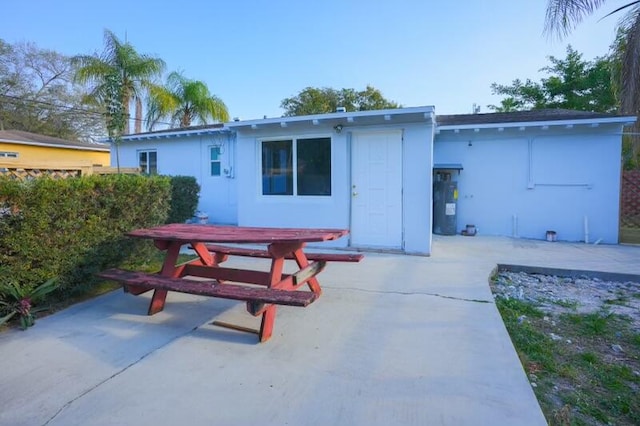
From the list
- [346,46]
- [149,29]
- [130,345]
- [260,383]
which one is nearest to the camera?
[260,383]

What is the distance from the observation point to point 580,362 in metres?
2.83

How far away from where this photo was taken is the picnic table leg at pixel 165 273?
372cm

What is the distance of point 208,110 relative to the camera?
1789 centimetres

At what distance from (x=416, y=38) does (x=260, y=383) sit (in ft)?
35.0

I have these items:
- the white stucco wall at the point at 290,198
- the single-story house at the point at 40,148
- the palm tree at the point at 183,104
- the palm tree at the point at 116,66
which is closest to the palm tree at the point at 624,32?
the white stucco wall at the point at 290,198

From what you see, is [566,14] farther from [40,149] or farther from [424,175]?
[40,149]

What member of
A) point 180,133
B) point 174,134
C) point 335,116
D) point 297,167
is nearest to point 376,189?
point 335,116

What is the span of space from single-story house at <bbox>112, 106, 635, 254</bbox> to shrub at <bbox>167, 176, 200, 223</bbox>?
4.93 ft

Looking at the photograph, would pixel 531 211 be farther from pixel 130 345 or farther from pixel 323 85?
pixel 323 85

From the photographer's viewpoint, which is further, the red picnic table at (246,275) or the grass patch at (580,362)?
the red picnic table at (246,275)

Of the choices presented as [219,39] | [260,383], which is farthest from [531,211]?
[219,39]

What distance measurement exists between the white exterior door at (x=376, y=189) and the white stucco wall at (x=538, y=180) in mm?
3396

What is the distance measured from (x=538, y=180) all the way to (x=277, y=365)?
8.44 metres

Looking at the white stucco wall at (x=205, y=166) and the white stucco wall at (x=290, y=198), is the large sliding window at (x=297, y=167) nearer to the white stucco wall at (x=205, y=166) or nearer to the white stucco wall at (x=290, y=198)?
the white stucco wall at (x=290, y=198)
